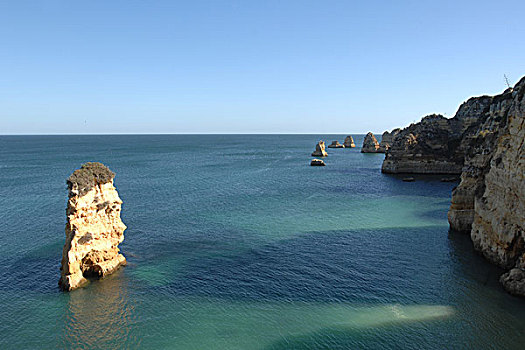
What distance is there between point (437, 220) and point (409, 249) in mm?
13749

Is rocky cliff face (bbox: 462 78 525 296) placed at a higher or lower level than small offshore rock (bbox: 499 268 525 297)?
higher

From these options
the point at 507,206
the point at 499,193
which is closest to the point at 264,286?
the point at 507,206

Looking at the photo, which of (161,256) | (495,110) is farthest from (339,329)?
(495,110)

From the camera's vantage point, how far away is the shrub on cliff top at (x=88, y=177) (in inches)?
1139

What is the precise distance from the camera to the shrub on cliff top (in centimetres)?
2892

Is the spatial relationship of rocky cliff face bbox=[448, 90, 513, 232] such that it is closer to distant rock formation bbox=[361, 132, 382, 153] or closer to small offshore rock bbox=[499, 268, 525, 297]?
small offshore rock bbox=[499, 268, 525, 297]

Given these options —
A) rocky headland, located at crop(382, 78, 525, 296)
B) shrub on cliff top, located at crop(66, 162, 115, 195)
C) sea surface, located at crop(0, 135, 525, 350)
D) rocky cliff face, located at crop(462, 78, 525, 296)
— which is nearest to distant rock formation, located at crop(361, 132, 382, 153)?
sea surface, located at crop(0, 135, 525, 350)

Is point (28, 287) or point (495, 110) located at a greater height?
point (495, 110)

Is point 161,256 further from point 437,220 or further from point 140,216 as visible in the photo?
point 437,220

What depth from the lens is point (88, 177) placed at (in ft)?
98.4

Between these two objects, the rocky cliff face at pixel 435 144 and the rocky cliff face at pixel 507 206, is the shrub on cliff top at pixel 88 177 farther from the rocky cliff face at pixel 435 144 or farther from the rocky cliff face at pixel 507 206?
the rocky cliff face at pixel 435 144

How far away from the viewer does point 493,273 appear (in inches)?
1155

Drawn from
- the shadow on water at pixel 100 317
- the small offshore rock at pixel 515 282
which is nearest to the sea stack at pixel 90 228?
the shadow on water at pixel 100 317

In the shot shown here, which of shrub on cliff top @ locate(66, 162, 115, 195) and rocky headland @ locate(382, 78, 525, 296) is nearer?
rocky headland @ locate(382, 78, 525, 296)
